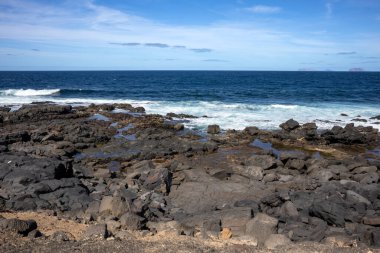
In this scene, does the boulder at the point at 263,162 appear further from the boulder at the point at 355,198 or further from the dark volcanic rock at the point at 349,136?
the dark volcanic rock at the point at 349,136

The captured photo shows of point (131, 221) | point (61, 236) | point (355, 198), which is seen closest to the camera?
point (61, 236)

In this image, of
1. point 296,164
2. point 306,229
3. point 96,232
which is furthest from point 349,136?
point 96,232

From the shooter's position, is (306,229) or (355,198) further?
(355,198)

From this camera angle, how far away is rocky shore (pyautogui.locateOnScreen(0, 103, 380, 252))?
11828mm

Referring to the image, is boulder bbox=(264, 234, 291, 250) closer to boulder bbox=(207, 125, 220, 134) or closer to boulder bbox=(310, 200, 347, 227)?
boulder bbox=(310, 200, 347, 227)

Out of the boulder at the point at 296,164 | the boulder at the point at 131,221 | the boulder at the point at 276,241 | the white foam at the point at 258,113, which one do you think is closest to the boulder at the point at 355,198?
the boulder at the point at 276,241

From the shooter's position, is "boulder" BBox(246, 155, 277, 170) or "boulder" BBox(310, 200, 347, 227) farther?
"boulder" BBox(246, 155, 277, 170)

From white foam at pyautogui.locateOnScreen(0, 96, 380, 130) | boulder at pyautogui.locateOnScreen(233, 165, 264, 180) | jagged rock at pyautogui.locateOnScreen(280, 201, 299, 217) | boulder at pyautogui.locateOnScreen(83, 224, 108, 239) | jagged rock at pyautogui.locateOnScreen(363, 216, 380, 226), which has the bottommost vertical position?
boulder at pyautogui.locateOnScreen(233, 165, 264, 180)

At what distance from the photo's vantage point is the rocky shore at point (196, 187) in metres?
11.8

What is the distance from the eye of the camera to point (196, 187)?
1720 cm

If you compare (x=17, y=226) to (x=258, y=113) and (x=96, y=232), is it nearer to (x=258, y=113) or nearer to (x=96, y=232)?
(x=96, y=232)

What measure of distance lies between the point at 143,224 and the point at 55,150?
1290cm

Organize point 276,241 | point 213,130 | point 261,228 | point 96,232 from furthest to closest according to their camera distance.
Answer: point 213,130 → point 261,228 → point 276,241 → point 96,232

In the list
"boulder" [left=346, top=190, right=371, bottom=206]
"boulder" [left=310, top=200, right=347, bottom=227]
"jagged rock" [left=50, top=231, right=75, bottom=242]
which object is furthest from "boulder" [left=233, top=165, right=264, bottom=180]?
"jagged rock" [left=50, top=231, right=75, bottom=242]
